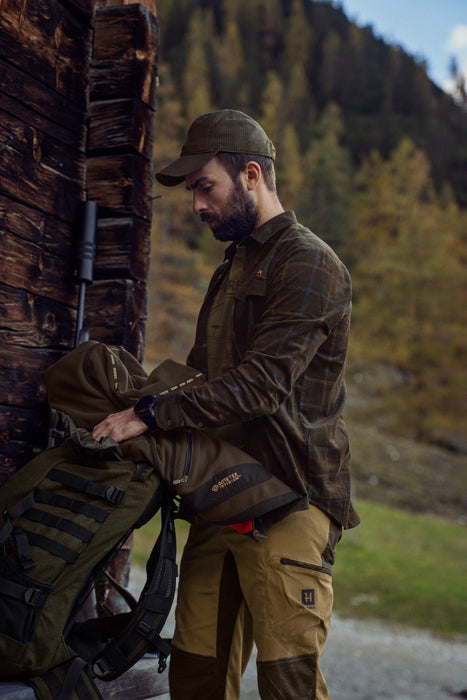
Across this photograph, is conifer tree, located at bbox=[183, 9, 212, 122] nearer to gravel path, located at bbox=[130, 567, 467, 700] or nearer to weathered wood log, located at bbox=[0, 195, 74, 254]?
gravel path, located at bbox=[130, 567, 467, 700]

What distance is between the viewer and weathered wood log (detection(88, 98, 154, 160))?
118 inches

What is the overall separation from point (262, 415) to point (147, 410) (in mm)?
361

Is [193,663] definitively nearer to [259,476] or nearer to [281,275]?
[259,476]

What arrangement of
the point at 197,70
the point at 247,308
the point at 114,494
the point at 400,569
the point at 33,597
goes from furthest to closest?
the point at 197,70 → the point at 400,569 → the point at 247,308 → the point at 114,494 → the point at 33,597

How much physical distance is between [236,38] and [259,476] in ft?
214

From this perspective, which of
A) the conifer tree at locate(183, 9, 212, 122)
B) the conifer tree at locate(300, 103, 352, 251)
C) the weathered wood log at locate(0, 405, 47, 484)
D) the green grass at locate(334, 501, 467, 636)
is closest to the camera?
the weathered wood log at locate(0, 405, 47, 484)

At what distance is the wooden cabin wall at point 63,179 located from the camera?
2.58m

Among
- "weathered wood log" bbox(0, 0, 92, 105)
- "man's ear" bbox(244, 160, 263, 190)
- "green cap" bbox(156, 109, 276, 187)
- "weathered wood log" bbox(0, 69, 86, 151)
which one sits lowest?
"man's ear" bbox(244, 160, 263, 190)

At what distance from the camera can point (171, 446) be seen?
6.95 feet

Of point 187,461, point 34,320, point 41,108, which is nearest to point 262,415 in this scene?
point 187,461

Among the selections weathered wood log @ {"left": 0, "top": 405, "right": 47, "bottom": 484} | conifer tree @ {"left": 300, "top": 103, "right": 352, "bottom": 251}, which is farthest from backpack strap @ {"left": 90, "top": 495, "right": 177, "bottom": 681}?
conifer tree @ {"left": 300, "top": 103, "right": 352, "bottom": 251}

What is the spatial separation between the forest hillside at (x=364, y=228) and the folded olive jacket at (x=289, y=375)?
59.8ft

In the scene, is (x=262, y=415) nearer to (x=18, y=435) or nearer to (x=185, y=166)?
(x=185, y=166)

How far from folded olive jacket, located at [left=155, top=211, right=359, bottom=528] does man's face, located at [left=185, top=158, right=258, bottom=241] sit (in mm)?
70
